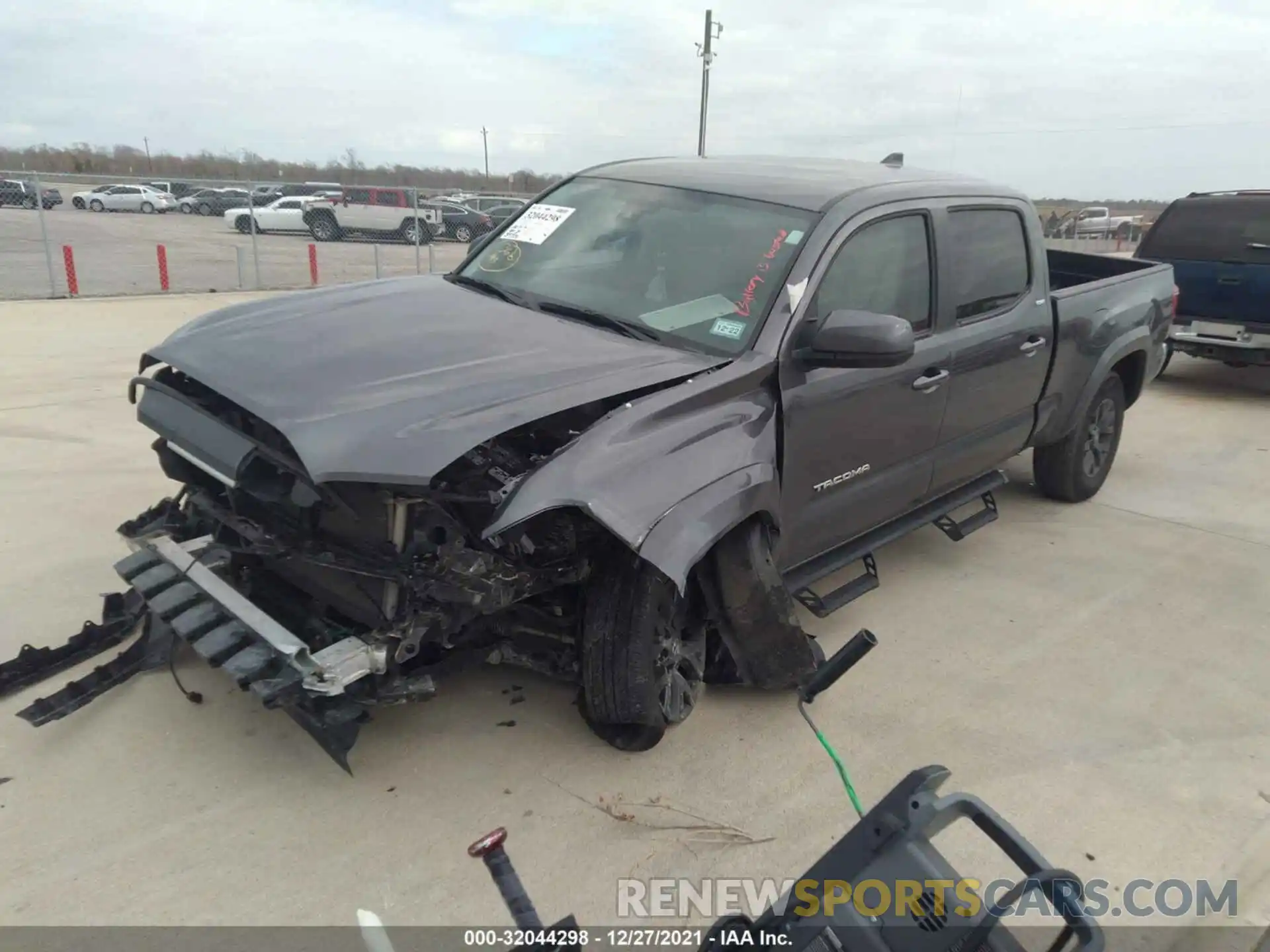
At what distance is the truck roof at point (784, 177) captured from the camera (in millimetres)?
3705

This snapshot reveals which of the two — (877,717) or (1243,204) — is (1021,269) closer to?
(877,717)

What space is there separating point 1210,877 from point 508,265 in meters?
3.37

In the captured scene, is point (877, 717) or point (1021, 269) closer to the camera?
point (877, 717)

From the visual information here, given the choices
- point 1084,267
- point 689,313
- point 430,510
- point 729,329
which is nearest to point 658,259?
point 689,313

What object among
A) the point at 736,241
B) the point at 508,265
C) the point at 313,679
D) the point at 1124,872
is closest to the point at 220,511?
the point at 313,679

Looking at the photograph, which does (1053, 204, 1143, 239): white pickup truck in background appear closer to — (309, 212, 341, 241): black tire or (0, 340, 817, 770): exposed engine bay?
(309, 212, 341, 241): black tire

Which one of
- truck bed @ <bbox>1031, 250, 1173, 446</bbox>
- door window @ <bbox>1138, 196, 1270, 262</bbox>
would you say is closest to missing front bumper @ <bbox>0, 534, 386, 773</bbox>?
truck bed @ <bbox>1031, 250, 1173, 446</bbox>

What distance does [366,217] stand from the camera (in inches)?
984

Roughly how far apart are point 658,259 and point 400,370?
1261 millimetres

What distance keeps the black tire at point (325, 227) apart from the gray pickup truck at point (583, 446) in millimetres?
23620

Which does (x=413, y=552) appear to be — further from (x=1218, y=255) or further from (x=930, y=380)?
(x=1218, y=255)

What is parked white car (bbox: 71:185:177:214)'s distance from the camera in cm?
3760

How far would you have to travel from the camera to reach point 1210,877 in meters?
2.80

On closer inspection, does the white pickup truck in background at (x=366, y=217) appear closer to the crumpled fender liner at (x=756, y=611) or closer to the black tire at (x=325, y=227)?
the black tire at (x=325, y=227)
